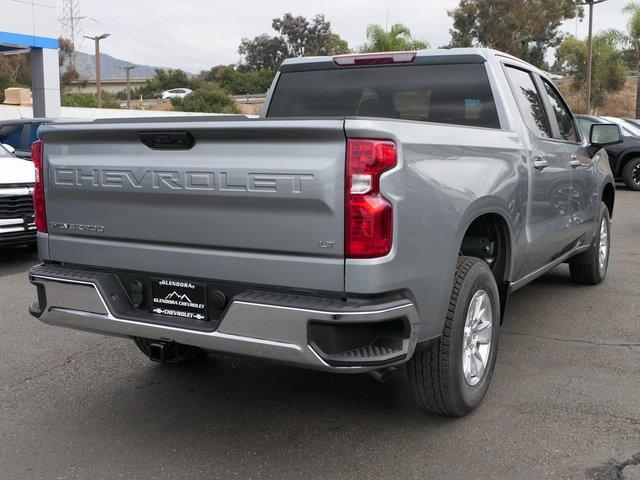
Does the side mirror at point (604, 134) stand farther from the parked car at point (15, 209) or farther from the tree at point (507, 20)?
the tree at point (507, 20)

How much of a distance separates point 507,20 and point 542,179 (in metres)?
59.5

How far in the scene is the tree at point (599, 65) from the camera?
37344 mm

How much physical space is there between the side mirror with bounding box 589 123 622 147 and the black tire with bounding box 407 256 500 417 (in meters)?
2.99

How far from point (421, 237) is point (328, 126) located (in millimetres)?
664

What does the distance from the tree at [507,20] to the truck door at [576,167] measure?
56.3 meters

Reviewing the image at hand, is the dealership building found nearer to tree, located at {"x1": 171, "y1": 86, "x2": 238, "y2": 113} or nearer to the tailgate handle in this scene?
the tailgate handle

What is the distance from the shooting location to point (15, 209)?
26.7 ft

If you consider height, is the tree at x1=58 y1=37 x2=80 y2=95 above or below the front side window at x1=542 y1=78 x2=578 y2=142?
above

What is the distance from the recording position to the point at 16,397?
4.30m

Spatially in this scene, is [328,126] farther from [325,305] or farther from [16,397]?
[16,397]

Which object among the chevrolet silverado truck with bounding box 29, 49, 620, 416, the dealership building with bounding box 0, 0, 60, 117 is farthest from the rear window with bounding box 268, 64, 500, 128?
the dealership building with bounding box 0, 0, 60, 117

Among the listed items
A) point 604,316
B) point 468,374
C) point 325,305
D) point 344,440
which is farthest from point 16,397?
point 604,316

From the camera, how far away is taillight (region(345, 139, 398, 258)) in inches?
117

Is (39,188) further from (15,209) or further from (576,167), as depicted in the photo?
(15,209)
